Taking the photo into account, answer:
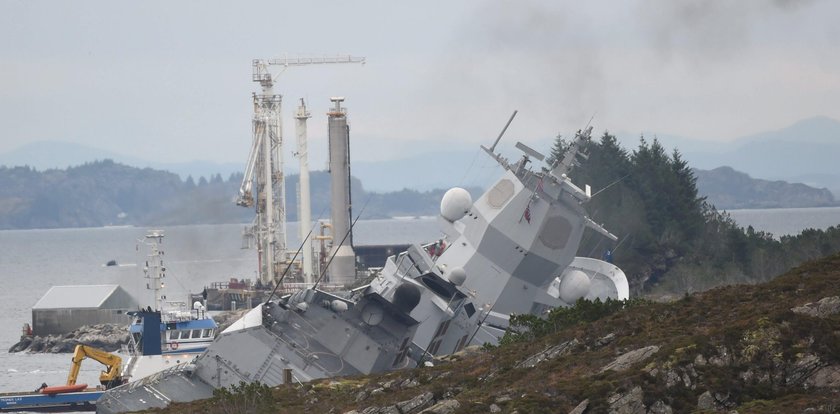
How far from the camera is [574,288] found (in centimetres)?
6362

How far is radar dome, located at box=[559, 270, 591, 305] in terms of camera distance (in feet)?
209

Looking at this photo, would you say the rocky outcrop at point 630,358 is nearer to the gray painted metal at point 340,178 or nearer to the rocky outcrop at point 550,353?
the rocky outcrop at point 550,353

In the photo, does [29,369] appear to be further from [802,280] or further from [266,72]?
[802,280]

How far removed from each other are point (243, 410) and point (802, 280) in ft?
48.3

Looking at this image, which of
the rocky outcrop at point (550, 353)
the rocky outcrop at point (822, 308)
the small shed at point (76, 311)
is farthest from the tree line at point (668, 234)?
the rocky outcrop at point (822, 308)

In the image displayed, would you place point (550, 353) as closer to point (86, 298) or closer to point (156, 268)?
point (156, 268)

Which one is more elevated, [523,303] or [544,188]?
[544,188]

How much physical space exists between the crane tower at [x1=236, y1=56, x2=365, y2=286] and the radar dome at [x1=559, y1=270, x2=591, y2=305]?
56.5 metres

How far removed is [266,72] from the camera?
415ft

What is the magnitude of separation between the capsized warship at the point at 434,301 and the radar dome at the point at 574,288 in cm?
5

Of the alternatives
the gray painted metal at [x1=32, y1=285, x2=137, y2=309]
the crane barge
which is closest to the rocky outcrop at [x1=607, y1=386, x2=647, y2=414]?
the crane barge

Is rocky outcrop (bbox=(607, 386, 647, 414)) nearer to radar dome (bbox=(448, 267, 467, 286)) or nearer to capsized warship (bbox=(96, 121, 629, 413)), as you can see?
capsized warship (bbox=(96, 121, 629, 413))

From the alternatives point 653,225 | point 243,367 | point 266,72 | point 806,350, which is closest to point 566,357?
point 806,350

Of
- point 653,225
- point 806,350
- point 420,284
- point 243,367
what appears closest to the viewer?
point 806,350
